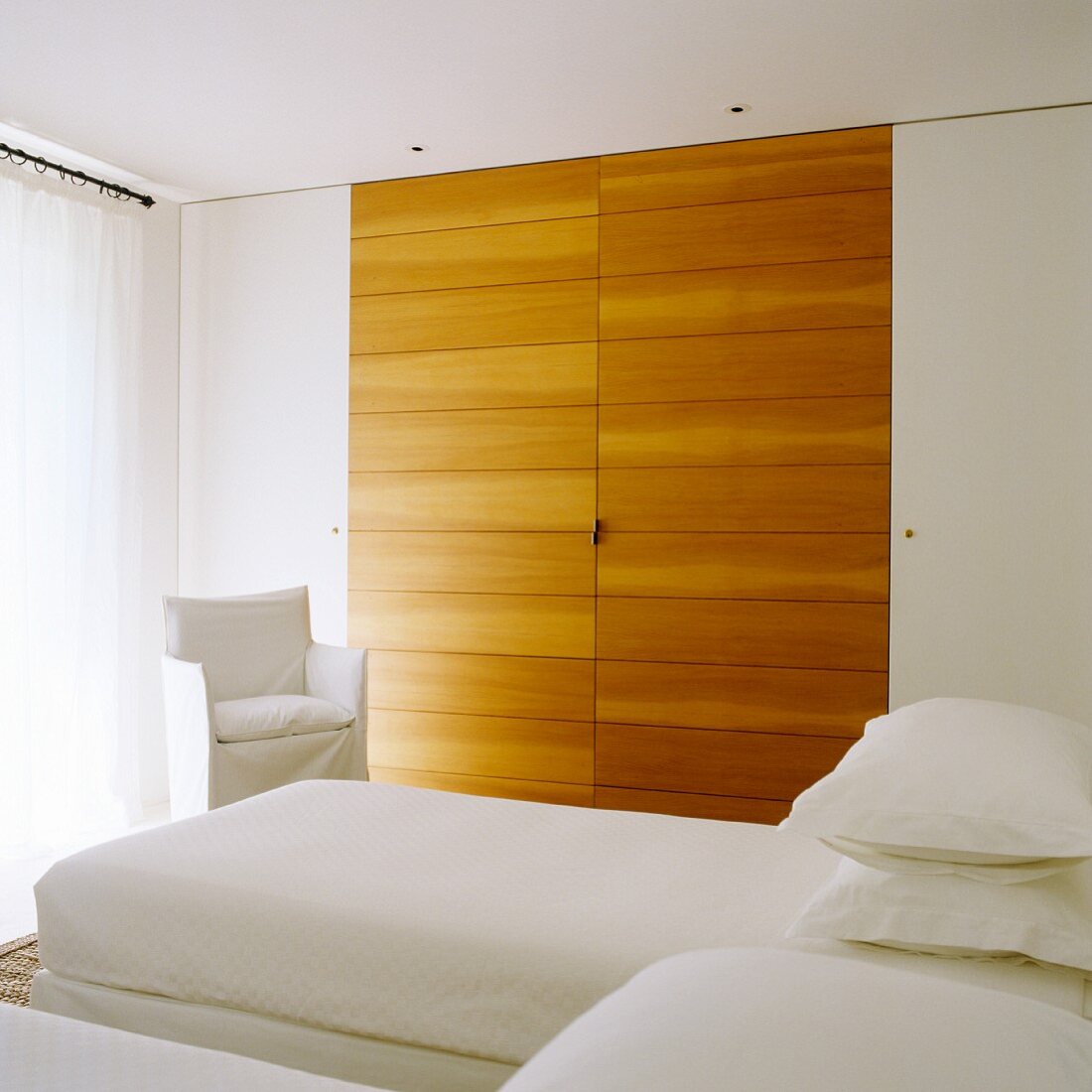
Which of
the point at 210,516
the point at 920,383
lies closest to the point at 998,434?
the point at 920,383

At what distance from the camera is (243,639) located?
402 centimetres

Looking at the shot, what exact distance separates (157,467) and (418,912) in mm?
3519

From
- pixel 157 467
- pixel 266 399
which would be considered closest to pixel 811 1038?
pixel 266 399

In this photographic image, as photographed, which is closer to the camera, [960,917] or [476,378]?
[960,917]

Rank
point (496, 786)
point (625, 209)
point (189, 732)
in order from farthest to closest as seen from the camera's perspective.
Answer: point (496, 786) < point (625, 209) < point (189, 732)

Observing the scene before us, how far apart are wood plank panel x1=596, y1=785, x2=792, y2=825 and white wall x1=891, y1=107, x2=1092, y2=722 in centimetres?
62

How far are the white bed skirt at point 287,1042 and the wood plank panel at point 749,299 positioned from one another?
A: 3.03 meters

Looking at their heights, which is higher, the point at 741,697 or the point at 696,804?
the point at 741,697

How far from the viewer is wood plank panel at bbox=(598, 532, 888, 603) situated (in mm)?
3963

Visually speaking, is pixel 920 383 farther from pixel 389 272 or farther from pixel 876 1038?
pixel 876 1038

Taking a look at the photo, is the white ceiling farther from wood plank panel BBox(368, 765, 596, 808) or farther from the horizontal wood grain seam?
wood plank panel BBox(368, 765, 596, 808)

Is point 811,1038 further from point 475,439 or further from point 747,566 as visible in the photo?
point 475,439

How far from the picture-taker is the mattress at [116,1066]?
1070mm

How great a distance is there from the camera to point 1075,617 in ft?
12.3
